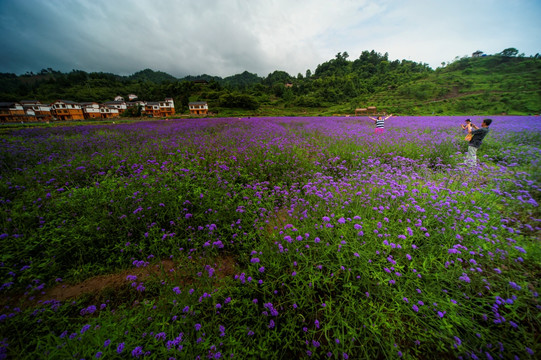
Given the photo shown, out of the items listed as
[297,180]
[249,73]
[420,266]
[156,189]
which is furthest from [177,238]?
[249,73]

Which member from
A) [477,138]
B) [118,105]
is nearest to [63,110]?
[118,105]

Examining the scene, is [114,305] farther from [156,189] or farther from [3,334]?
[156,189]

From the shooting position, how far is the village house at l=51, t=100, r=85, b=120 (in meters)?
43.7

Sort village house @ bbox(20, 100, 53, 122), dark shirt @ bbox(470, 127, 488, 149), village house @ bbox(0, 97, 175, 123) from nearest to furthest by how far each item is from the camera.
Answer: dark shirt @ bbox(470, 127, 488, 149) → village house @ bbox(0, 97, 175, 123) → village house @ bbox(20, 100, 53, 122)

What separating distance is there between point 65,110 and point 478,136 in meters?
72.1

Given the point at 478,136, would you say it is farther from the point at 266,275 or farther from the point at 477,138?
the point at 266,275

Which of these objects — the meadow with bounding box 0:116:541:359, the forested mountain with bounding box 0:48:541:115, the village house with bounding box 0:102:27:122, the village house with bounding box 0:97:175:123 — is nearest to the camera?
the meadow with bounding box 0:116:541:359

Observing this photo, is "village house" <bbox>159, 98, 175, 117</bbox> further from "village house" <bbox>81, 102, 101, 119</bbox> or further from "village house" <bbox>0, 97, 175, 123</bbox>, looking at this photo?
"village house" <bbox>81, 102, 101, 119</bbox>

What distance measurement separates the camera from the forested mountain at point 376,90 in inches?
1096

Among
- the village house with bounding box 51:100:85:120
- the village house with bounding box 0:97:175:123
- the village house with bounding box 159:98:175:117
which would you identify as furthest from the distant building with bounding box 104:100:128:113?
the village house with bounding box 159:98:175:117

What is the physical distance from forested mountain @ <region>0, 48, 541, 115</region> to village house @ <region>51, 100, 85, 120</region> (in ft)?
25.1

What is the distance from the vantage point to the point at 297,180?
4.79m

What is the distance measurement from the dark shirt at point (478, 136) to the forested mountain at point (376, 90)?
74.8ft

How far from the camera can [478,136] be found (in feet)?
18.8
